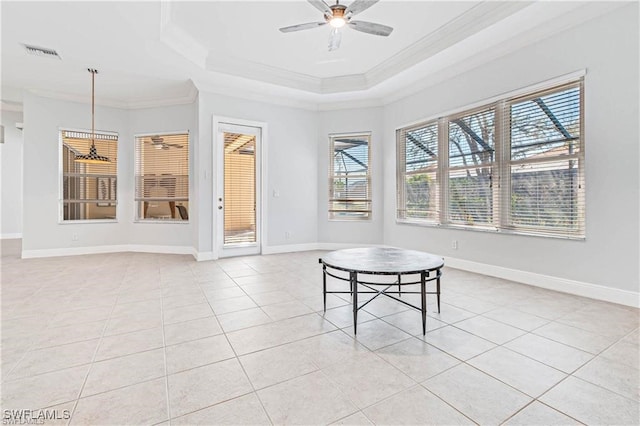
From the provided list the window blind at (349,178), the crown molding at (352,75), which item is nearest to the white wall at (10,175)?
the crown molding at (352,75)

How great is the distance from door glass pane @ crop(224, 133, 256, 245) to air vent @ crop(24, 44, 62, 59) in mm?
2447

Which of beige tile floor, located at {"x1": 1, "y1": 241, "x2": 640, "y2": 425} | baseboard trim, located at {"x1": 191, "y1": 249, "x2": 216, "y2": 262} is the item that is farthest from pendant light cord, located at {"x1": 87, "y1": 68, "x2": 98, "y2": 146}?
beige tile floor, located at {"x1": 1, "y1": 241, "x2": 640, "y2": 425}

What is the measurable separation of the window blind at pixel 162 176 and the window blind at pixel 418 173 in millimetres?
4169

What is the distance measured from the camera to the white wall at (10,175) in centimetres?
727

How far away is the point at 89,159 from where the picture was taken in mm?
4723

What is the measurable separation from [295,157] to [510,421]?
206 inches

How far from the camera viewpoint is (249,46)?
169 inches

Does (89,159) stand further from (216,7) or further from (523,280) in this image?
(523,280)

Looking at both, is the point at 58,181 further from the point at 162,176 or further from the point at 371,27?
the point at 371,27

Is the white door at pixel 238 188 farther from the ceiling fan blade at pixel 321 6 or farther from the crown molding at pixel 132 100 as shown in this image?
the ceiling fan blade at pixel 321 6

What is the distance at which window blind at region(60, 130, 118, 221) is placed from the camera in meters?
5.75

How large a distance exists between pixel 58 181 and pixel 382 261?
6.32 metres

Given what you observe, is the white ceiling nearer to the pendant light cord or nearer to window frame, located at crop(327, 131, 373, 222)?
the pendant light cord

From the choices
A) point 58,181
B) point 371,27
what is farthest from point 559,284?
point 58,181
